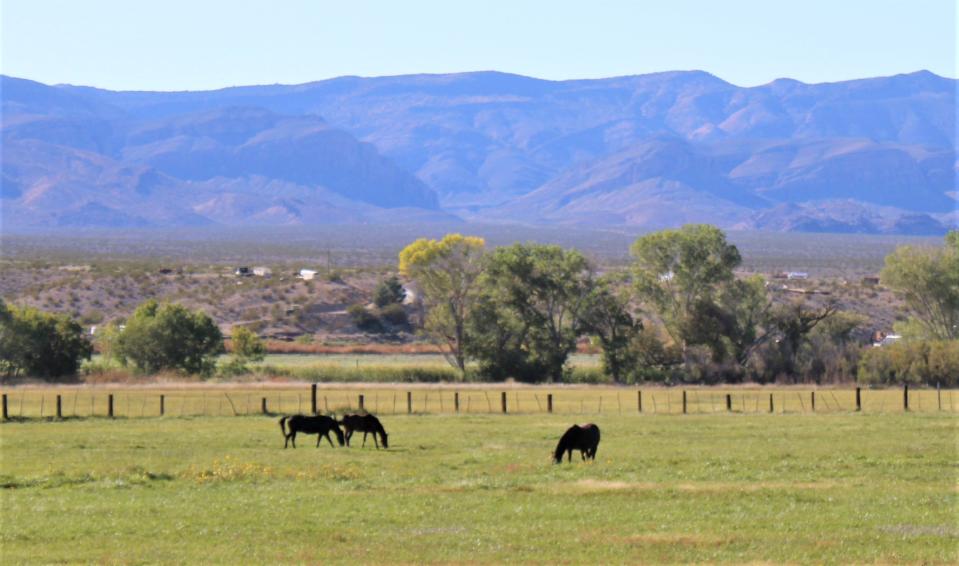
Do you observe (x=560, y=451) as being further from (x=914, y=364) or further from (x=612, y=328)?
(x=612, y=328)

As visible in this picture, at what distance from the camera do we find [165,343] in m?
69.9

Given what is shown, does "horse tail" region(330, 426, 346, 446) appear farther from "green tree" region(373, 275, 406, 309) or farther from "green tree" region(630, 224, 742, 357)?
"green tree" region(373, 275, 406, 309)

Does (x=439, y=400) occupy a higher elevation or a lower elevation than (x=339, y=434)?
lower

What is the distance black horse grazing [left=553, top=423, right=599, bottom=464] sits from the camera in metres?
29.9

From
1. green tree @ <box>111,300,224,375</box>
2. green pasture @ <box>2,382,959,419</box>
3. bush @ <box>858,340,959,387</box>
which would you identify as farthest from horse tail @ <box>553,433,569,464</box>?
bush @ <box>858,340,959,387</box>

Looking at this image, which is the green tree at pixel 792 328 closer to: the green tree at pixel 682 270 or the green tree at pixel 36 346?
the green tree at pixel 682 270

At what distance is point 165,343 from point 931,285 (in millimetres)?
43884

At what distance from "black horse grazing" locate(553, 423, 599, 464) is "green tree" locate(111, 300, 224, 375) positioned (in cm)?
4272

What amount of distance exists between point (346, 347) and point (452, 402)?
143ft

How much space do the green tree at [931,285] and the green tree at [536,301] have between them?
62.7 feet

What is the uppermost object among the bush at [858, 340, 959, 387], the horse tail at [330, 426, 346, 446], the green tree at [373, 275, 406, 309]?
the green tree at [373, 275, 406, 309]

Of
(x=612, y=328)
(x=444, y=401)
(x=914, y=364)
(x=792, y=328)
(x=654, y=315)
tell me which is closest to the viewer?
(x=444, y=401)

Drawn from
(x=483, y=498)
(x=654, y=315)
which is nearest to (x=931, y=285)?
(x=654, y=315)

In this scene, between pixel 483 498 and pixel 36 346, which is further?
pixel 36 346
